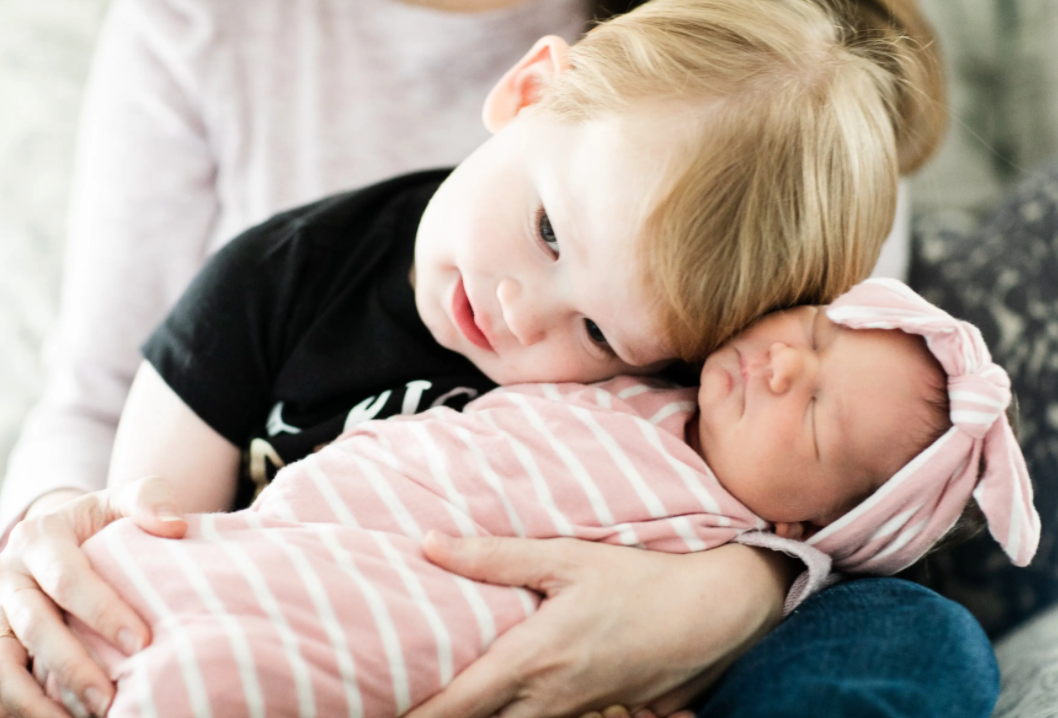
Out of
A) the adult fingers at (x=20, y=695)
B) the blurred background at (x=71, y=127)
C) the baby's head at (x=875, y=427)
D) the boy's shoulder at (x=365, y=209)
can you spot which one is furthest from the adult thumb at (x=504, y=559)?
the blurred background at (x=71, y=127)

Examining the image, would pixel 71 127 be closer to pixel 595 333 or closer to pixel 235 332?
pixel 235 332

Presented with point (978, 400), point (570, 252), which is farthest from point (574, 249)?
point (978, 400)

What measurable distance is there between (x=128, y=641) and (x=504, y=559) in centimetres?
29

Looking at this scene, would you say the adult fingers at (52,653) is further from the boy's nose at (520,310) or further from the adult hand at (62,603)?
the boy's nose at (520,310)

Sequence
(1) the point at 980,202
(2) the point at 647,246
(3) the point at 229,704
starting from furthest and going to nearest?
(1) the point at 980,202 → (2) the point at 647,246 → (3) the point at 229,704

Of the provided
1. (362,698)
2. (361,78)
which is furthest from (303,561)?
(361,78)

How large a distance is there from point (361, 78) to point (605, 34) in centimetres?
52

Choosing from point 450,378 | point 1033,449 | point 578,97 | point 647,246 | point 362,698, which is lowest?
point 1033,449

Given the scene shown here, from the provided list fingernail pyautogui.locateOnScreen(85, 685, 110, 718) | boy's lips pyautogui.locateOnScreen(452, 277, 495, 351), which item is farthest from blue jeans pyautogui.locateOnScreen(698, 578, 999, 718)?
fingernail pyautogui.locateOnScreen(85, 685, 110, 718)

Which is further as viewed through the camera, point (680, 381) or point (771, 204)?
point (680, 381)

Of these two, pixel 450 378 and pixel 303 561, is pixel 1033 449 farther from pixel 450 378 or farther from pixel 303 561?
pixel 303 561

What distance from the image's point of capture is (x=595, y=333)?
857 millimetres

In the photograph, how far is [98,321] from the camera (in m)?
1.13

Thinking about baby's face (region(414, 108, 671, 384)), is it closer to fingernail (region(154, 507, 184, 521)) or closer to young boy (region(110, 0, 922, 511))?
young boy (region(110, 0, 922, 511))
